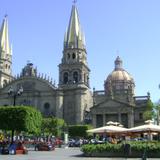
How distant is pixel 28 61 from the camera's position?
88.8m

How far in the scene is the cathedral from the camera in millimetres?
81625

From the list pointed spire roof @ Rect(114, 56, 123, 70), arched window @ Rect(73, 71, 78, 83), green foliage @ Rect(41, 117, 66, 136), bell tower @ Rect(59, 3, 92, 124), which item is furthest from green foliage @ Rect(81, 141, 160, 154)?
pointed spire roof @ Rect(114, 56, 123, 70)

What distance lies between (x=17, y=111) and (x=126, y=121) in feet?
142

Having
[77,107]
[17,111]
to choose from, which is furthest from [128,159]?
[77,107]

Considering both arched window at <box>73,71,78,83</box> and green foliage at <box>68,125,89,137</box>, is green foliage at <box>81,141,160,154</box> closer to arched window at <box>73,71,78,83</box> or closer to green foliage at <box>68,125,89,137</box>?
green foliage at <box>68,125,89,137</box>

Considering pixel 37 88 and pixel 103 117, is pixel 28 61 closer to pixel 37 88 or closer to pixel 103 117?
pixel 37 88

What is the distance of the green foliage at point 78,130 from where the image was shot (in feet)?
235

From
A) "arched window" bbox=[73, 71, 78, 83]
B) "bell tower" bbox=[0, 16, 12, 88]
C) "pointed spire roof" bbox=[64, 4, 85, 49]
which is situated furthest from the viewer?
"bell tower" bbox=[0, 16, 12, 88]

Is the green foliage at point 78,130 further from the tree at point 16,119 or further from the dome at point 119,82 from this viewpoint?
the tree at point 16,119

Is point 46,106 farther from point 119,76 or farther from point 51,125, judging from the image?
point 119,76

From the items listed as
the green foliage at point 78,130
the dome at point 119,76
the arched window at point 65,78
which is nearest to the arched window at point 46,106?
the arched window at point 65,78

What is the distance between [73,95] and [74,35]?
12611mm

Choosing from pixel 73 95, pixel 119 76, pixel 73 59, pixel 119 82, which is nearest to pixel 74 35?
pixel 73 59

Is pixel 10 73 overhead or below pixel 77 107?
overhead
